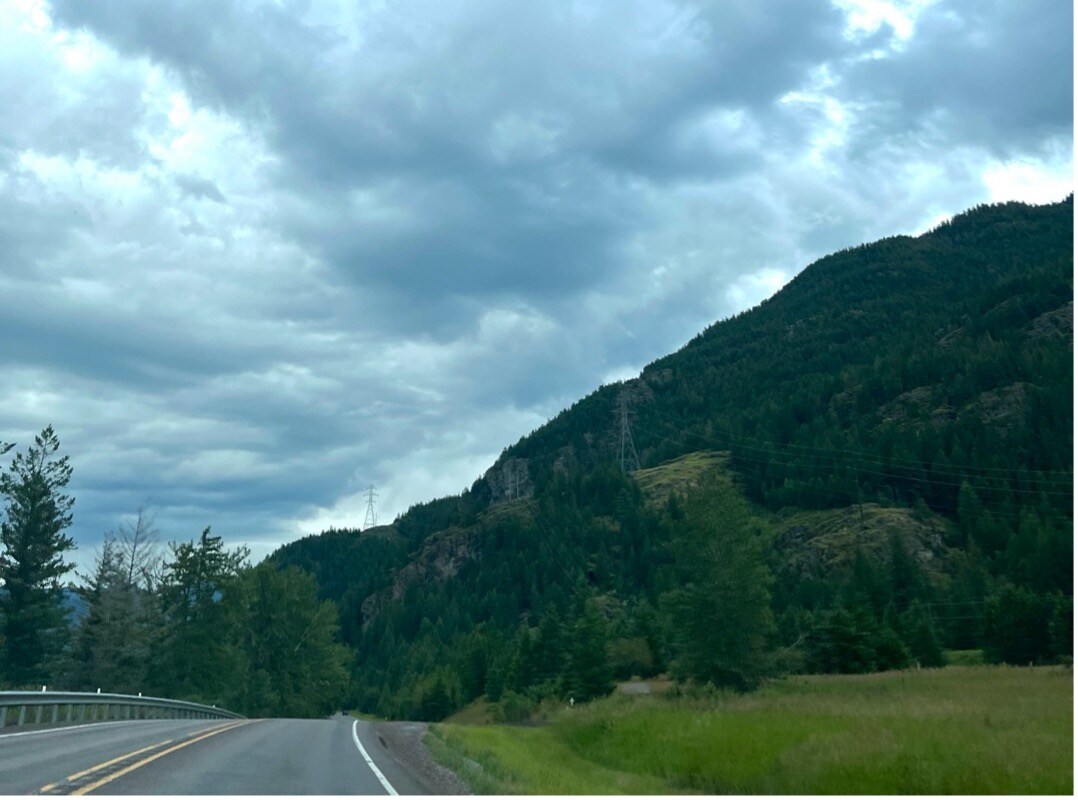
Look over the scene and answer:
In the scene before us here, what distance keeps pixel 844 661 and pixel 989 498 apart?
107 m

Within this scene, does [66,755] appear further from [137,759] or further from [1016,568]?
[1016,568]

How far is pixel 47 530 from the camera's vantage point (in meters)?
64.4

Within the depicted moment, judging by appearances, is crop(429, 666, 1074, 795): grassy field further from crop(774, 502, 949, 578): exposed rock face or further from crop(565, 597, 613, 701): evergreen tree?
crop(774, 502, 949, 578): exposed rock face

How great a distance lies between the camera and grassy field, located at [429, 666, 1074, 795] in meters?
24.4

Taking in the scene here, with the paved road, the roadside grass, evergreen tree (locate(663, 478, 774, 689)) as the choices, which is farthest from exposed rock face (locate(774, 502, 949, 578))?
the paved road

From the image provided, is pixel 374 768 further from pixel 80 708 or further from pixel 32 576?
pixel 32 576

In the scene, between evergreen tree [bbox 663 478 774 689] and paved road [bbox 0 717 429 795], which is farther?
evergreen tree [bbox 663 478 774 689]

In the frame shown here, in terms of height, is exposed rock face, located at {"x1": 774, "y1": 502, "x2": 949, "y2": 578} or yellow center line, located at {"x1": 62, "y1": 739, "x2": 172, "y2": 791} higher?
exposed rock face, located at {"x1": 774, "y1": 502, "x2": 949, "y2": 578}

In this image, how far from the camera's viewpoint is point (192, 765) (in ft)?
58.6

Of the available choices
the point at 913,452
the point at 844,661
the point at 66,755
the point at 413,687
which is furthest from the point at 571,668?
the point at 913,452

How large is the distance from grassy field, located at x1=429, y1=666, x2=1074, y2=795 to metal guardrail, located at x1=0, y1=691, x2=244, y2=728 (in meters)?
12.8

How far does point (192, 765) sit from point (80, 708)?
21.6m

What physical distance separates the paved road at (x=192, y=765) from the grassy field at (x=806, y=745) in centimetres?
238

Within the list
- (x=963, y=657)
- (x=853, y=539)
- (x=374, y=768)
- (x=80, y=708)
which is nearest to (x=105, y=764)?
(x=374, y=768)
